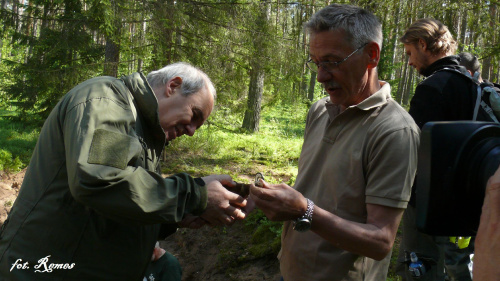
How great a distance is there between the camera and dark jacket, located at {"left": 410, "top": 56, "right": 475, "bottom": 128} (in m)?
3.73

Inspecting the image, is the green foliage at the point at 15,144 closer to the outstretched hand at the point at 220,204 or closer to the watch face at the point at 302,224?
the outstretched hand at the point at 220,204

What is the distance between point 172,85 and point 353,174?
111 cm

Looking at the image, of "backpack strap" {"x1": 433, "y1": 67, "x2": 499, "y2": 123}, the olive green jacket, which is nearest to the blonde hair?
"backpack strap" {"x1": 433, "y1": 67, "x2": 499, "y2": 123}

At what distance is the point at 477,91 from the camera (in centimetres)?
378

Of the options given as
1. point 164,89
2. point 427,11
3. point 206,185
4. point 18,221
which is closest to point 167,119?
point 164,89

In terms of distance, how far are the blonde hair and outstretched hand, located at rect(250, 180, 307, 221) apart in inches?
102

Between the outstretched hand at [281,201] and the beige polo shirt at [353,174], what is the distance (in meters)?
0.27

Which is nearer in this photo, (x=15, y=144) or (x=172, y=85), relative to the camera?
(x=172, y=85)

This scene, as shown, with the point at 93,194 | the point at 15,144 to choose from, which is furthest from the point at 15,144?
the point at 93,194

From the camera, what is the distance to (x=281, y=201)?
2.08 m

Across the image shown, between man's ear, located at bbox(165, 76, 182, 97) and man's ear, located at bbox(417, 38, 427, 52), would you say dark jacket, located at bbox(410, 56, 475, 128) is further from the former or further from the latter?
man's ear, located at bbox(165, 76, 182, 97)


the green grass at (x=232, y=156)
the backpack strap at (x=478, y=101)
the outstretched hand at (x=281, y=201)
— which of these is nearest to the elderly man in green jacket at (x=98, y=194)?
the outstretched hand at (x=281, y=201)

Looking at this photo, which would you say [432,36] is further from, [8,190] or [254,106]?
[254,106]

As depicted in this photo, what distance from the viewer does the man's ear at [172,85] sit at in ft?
8.16
